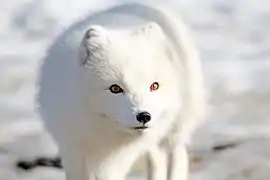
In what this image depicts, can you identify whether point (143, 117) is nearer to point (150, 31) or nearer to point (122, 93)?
point (122, 93)

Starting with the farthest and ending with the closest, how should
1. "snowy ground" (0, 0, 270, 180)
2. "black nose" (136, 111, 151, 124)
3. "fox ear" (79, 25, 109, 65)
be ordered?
"snowy ground" (0, 0, 270, 180), "fox ear" (79, 25, 109, 65), "black nose" (136, 111, 151, 124)

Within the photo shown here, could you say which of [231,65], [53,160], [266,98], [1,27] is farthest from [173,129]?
[1,27]

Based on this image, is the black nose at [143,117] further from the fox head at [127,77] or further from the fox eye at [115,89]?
the fox eye at [115,89]

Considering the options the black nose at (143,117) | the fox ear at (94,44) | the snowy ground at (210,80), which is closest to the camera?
the black nose at (143,117)

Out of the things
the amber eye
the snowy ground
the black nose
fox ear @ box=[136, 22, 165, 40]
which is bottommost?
the black nose

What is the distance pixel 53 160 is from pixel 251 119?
3.03 ft

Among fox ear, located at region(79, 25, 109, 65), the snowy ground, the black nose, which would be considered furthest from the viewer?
the snowy ground

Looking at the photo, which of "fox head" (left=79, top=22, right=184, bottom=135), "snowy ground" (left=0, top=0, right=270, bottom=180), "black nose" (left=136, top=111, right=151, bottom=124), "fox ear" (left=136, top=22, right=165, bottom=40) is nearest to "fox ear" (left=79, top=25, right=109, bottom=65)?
"fox head" (left=79, top=22, right=184, bottom=135)

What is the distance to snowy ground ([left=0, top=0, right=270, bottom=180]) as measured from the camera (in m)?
4.48

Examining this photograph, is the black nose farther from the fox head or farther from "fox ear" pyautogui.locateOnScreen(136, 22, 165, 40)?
"fox ear" pyautogui.locateOnScreen(136, 22, 165, 40)

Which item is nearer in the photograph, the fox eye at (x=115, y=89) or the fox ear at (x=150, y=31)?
the fox eye at (x=115, y=89)

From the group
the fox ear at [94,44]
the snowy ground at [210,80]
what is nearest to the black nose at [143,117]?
the fox ear at [94,44]

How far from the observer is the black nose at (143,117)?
10.4 ft

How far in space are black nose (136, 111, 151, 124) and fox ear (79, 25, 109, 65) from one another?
23cm
